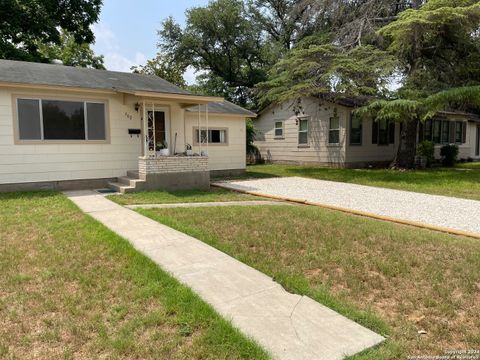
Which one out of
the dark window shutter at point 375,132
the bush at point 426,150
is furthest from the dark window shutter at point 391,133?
the bush at point 426,150

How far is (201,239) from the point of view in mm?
4988

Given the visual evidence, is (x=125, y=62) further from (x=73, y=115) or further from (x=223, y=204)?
(x=223, y=204)

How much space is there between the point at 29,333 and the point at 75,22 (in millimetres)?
25489

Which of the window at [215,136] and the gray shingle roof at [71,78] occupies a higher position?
the gray shingle roof at [71,78]

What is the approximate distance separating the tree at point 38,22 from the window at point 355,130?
18.5 meters

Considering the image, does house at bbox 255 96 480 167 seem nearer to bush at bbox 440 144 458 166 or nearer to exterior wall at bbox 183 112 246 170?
bush at bbox 440 144 458 166

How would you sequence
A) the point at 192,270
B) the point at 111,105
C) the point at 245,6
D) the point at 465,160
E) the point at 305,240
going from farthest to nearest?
the point at 245,6 < the point at 465,160 < the point at 111,105 < the point at 305,240 < the point at 192,270

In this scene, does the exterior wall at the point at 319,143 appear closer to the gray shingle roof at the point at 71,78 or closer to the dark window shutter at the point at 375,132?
the dark window shutter at the point at 375,132

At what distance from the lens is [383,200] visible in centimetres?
854

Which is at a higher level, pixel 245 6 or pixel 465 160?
pixel 245 6

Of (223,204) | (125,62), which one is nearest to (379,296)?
(223,204)

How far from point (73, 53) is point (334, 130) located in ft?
80.8

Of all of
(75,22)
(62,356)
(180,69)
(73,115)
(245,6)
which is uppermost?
(245,6)

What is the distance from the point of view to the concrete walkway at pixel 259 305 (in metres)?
2.42
